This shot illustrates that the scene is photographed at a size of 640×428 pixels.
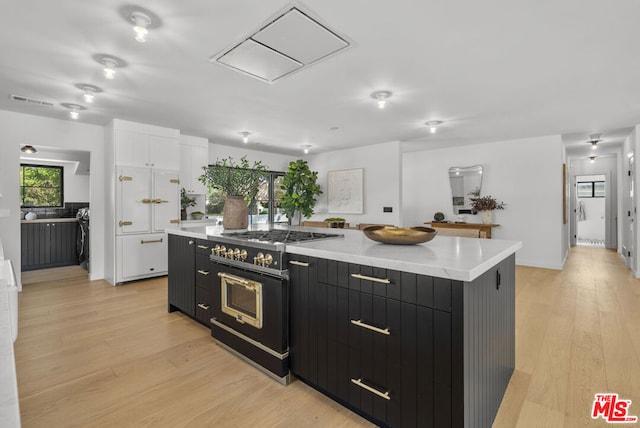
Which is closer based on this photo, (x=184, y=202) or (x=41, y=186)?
(x=184, y=202)

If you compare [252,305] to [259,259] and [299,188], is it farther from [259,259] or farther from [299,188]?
[299,188]

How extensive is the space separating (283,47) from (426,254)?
1.89 m

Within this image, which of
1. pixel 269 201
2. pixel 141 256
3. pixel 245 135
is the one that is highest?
pixel 245 135

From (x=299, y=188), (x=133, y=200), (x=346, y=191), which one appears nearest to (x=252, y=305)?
(x=133, y=200)

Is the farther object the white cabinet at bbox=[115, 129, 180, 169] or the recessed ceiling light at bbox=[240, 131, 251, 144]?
the recessed ceiling light at bbox=[240, 131, 251, 144]

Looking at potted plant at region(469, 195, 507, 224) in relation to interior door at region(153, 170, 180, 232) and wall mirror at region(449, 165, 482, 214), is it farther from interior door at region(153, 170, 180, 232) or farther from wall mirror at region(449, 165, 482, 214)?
interior door at region(153, 170, 180, 232)

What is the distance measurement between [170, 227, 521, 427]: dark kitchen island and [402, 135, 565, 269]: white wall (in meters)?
4.57

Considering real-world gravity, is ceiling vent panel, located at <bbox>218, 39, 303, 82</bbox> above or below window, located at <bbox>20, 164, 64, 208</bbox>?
above

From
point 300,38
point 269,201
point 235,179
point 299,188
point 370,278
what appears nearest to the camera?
point 370,278

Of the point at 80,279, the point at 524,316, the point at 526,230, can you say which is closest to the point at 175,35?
the point at 524,316

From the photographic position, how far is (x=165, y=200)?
4.92 m

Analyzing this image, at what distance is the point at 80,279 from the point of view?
15.9 ft

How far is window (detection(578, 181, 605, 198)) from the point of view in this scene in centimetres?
889

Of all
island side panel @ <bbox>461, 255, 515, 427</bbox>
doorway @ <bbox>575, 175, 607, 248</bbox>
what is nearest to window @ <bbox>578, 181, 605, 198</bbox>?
doorway @ <bbox>575, 175, 607, 248</bbox>
